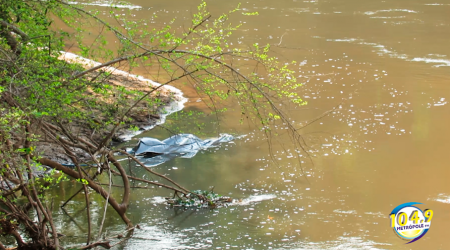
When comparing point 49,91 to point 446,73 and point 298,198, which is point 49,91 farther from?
point 446,73

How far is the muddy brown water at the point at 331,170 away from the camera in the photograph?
5645mm

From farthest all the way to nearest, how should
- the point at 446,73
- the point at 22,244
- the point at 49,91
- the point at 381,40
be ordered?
the point at 381,40 → the point at 446,73 → the point at 22,244 → the point at 49,91

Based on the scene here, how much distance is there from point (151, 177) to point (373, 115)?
434 centimetres

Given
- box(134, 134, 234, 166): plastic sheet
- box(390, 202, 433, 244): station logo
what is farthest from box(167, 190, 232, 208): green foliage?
box(390, 202, 433, 244): station logo

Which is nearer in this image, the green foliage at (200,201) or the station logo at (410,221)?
the station logo at (410,221)

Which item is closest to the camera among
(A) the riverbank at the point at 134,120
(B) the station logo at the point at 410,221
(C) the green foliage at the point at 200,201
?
(B) the station logo at the point at 410,221

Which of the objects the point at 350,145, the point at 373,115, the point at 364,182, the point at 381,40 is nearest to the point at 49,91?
the point at 364,182

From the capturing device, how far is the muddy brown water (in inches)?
222

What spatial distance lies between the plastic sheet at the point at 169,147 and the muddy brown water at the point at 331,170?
20 cm

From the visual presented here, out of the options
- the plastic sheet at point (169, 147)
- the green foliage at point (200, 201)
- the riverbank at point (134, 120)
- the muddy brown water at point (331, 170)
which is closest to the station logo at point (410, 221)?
the muddy brown water at point (331, 170)

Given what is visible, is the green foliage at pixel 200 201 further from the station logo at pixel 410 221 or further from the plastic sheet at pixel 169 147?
the station logo at pixel 410 221

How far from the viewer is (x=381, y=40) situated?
14914 mm

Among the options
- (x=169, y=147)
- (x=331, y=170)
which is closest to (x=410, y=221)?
(x=331, y=170)

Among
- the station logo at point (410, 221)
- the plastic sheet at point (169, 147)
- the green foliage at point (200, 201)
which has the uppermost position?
the plastic sheet at point (169, 147)
